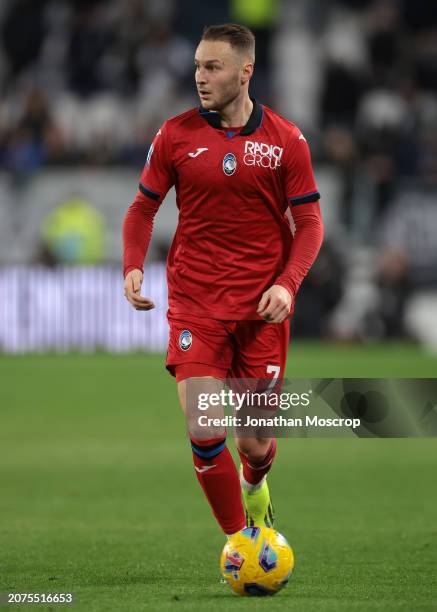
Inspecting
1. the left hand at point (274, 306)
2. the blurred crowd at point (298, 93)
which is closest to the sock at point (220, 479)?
the left hand at point (274, 306)

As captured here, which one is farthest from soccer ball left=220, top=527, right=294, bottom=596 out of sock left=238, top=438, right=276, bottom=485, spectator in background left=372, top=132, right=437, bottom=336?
spectator in background left=372, top=132, right=437, bottom=336

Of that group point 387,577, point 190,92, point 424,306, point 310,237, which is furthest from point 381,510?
point 190,92

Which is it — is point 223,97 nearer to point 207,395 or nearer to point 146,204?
point 146,204

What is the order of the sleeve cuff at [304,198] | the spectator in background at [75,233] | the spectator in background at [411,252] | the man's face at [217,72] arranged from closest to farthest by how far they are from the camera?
the man's face at [217,72]
the sleeve cuff at [304,198]
the spectator in background at [411,252]
the spectator in background at [75,233]

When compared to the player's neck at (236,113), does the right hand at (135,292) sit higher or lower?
lower

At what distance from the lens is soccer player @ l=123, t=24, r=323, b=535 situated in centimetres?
598

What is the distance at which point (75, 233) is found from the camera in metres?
20.9

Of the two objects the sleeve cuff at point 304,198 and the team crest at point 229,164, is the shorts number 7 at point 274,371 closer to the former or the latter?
the sleeve cuff at point 304,198

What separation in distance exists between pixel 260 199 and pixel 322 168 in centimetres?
1501

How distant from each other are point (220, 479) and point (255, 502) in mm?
634

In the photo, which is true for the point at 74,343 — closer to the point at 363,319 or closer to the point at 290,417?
the point at 363,319

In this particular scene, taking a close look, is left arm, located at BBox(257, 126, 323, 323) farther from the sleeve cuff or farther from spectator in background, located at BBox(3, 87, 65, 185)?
spectator in background, located at BBox(3, 87, 65, 185)

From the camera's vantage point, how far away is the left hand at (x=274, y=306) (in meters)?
5.70

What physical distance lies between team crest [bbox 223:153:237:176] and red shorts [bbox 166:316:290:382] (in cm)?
62
